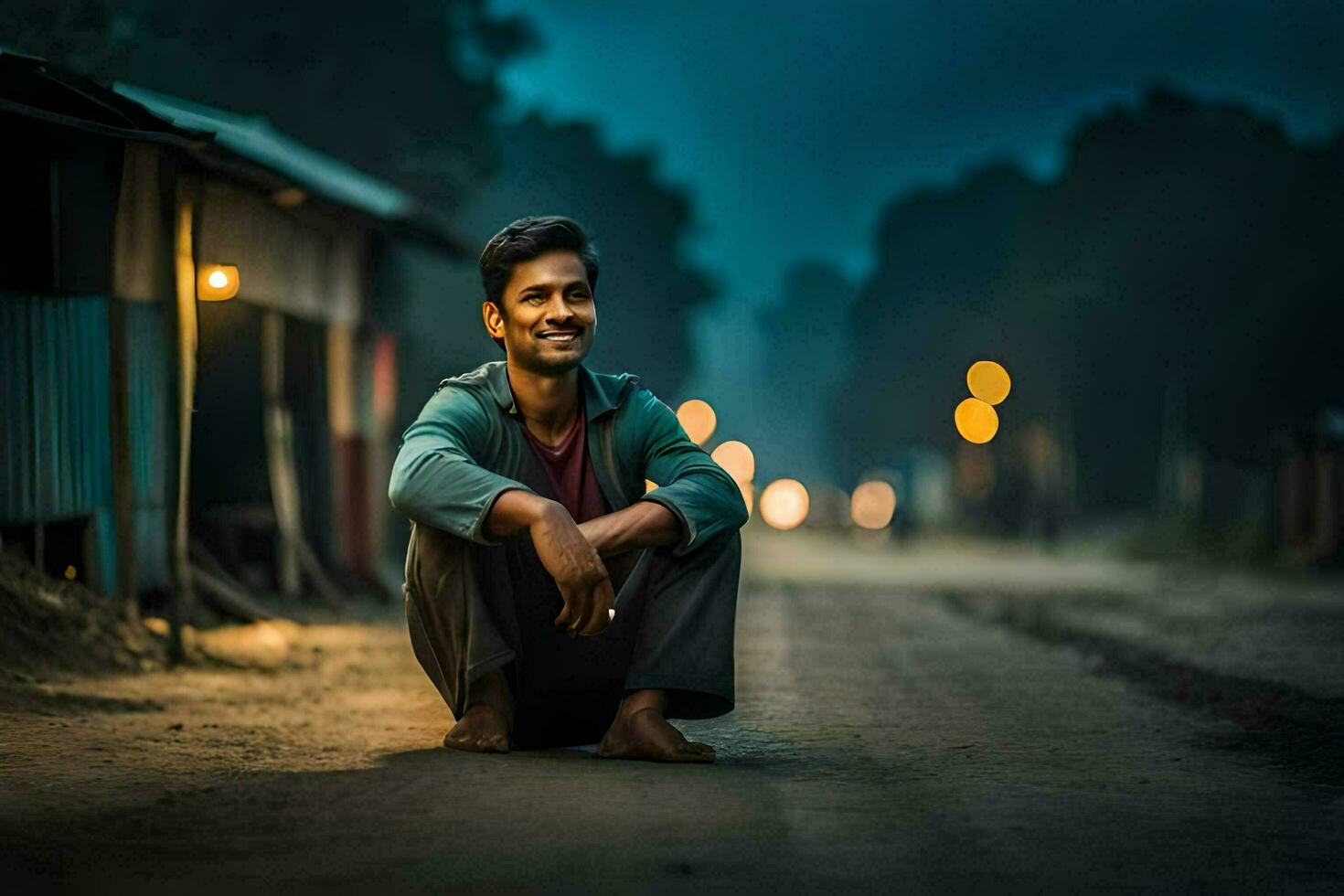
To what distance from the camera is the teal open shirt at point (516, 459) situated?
5164mm

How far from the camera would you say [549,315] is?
572 cm

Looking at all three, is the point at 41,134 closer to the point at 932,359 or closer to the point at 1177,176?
the point at 1177,176

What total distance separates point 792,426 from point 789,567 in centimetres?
13126

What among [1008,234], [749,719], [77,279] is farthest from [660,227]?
[749,719]

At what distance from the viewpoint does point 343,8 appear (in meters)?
27.0

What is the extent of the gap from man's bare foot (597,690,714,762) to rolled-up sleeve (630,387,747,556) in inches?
20.1

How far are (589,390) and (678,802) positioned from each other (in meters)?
1.58

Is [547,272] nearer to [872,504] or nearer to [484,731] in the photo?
[484,731]

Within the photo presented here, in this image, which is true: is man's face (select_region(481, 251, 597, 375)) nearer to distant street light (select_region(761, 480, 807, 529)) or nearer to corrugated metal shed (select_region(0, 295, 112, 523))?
corrugated metal shed (select_region(0, 295, 112, 523))

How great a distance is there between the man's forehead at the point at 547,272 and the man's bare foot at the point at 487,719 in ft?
4.26

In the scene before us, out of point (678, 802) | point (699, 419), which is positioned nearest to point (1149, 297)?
point (678, 802)

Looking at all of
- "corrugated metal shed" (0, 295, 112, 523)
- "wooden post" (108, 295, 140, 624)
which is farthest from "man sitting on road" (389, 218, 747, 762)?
"wooden post" (108, 295, 140, 624)

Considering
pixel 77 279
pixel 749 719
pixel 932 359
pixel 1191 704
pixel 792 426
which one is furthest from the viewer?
pixel 792 426

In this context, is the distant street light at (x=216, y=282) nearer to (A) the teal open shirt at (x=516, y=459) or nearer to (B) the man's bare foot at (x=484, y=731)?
(A) the teal open shirt at (x=516, y=459)
